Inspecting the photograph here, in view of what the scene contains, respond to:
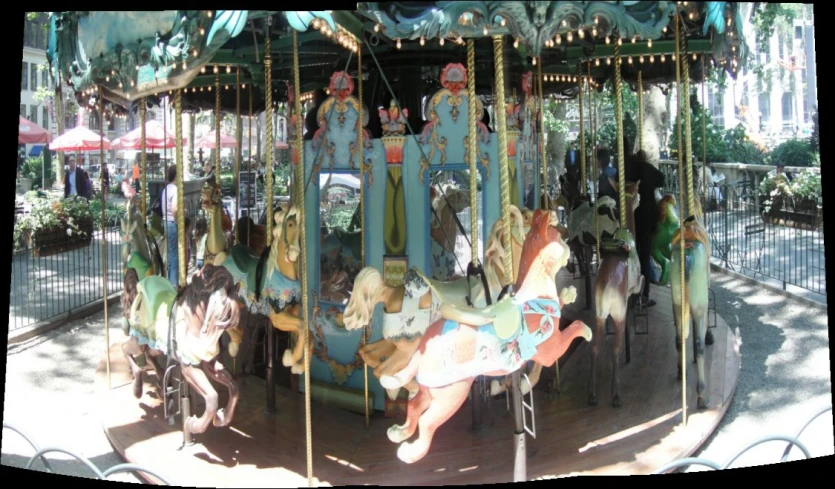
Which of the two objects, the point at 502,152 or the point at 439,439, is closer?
the point at 502,152

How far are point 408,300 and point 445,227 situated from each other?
1.57m

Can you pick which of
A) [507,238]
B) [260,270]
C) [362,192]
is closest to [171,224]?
[260,270]

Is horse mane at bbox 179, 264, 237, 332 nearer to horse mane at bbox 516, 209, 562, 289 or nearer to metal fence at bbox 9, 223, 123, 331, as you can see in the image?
horse mane at bbox 516, 209, 562, 289

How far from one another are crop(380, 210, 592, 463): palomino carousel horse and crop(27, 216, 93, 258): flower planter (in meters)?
10.8

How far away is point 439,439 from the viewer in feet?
18.6

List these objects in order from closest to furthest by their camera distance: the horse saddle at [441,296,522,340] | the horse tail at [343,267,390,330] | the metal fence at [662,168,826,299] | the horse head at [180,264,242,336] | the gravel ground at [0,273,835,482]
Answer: the horse saddle at [441,296,522,340], the horse tail at [343,267,390,330], the horse head at [180,264,242,336], the gravel ground at [0,273,835,482], the metal fence at [662,168,826,299]

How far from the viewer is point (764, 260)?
13266mm

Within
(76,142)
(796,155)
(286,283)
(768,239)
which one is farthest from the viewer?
(796,155)

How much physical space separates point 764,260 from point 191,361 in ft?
34.8

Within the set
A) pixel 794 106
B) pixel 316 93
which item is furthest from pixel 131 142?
pixel 794 106

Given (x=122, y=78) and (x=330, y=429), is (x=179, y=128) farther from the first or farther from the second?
(x=330, y=429)

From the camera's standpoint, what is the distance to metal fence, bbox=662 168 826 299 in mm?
12220

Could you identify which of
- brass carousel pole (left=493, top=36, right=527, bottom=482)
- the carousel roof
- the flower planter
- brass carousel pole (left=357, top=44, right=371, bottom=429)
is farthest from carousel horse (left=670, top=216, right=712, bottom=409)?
the flower planter

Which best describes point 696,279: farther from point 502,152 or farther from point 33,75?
point 33,75
